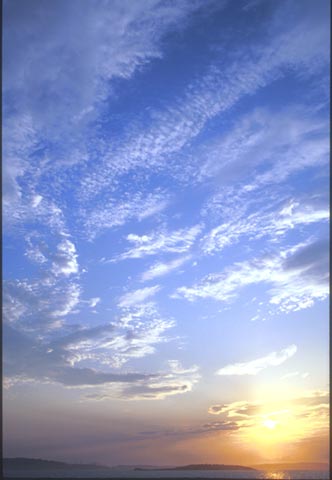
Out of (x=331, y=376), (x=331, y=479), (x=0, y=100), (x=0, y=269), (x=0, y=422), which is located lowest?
(x=331, y=479)

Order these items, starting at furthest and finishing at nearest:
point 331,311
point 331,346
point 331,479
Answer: point 331,479 → point 331,311 → point 331,346

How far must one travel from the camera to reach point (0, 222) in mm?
13828

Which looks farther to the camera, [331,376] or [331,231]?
[331,231]

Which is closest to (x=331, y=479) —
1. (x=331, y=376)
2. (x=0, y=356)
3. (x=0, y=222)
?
(x=331, y=376)

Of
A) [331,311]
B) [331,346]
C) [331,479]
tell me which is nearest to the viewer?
[331,346]

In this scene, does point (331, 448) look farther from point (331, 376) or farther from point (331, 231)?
point (331, 231)

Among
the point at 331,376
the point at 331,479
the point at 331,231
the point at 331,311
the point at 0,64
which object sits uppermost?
the point at 0,64

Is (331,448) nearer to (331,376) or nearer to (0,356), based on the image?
(331,376)

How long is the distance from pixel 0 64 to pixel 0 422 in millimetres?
10011

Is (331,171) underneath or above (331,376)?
above

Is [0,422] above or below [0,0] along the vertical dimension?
below

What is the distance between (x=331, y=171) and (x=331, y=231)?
1.88 metres

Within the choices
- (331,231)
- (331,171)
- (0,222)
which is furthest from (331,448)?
(0,222)

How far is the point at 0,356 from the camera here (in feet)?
40.8
